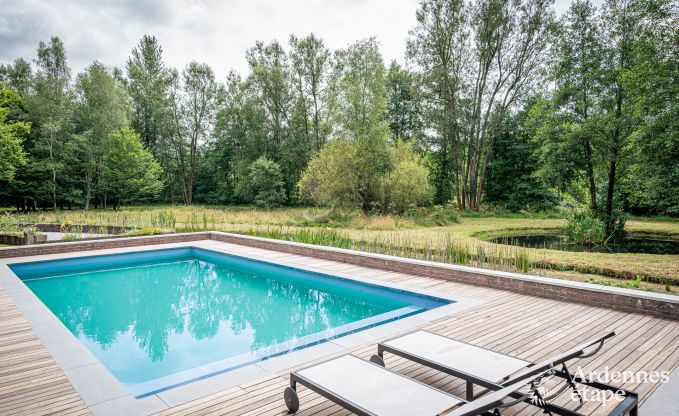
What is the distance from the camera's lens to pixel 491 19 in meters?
20.0

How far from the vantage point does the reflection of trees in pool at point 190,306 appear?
16.4 ft

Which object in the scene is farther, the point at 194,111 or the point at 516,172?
the point at 194,111

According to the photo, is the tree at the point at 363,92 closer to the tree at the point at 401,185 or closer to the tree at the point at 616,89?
the tree at the point at 401,185

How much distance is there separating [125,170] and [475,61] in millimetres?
22681

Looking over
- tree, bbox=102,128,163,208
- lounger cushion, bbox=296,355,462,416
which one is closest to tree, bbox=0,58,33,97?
tree, bbox=102,128,163,208

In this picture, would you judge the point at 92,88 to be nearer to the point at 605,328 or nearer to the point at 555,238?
the point at 555,238

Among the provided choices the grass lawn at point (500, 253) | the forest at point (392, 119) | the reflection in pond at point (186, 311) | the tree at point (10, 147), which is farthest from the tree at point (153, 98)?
the reflection in pond at point (186, 311)

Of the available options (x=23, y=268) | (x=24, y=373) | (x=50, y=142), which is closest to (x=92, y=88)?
(x=50, y=142)

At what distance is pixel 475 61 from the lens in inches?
856

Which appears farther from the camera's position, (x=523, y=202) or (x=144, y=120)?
(x=144, y=120)

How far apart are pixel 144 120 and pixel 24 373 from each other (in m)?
31.8

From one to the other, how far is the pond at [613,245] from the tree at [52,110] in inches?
930

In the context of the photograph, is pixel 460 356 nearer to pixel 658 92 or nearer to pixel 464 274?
pixel 464 274
